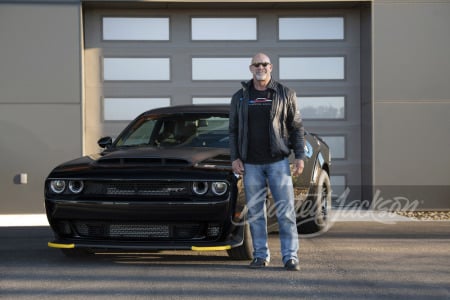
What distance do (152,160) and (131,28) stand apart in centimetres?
542

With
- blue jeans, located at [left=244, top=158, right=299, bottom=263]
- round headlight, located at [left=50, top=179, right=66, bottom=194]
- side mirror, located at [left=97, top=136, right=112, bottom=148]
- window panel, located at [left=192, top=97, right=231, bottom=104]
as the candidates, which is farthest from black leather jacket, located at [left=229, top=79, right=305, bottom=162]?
window panel, located at [left=192, top=97, right=231, bottom=104]

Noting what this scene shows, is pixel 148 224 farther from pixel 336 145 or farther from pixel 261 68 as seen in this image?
pixel 336 145

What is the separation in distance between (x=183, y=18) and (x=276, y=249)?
5.19 m

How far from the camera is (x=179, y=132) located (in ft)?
23.6

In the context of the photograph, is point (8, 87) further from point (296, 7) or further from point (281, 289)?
point (281, 289)

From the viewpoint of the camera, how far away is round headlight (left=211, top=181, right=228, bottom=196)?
5.80 metres

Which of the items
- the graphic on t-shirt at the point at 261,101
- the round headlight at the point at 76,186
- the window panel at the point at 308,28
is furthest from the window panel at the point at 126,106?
the graphic on t-shirt at the point at 261,101

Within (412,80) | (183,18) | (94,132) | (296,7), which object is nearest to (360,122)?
(412,80)

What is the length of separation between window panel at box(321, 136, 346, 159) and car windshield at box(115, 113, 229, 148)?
14.0 ft

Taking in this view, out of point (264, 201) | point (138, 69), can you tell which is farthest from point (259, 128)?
point (138, 69)

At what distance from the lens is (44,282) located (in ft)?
18.1

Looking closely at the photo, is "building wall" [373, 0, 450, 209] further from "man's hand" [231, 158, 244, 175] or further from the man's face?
"man's hand" [231, 158, 244, 175]

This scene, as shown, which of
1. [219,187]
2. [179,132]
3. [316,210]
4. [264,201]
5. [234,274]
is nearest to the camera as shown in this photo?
[234,274]

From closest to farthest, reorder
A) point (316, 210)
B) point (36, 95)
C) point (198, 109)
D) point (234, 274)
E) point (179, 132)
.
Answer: point (234, 274)
point (179, 132)
point (198, 109)
point (316, 210)
point (36, 95)
